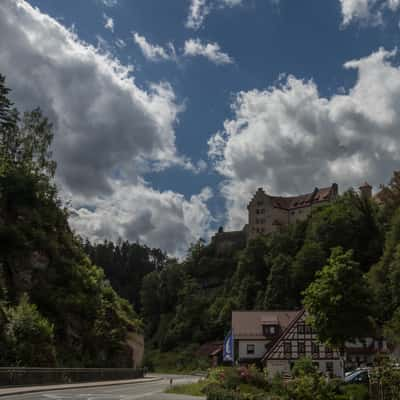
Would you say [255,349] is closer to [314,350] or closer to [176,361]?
[314,350]

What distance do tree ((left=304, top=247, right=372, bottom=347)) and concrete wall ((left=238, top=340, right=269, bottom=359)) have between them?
2662 centimetres

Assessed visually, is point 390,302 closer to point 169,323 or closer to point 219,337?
point 219,337

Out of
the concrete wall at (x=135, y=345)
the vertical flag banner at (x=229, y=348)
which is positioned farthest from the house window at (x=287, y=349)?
the concrete wall at (x=135, y=345)

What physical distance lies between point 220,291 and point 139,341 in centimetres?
8225

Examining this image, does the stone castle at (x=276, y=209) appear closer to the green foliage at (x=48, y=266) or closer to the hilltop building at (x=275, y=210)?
the hilltop building at (x=275, y=210)

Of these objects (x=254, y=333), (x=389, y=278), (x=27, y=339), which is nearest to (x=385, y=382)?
(x=27, y=339)

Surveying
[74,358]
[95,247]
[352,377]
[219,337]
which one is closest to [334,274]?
[352,377]

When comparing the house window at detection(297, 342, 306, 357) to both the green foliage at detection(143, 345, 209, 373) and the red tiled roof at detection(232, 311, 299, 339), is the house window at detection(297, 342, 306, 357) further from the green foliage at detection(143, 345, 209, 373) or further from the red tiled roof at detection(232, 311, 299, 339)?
the green foliage at detection(143, 345, 209, 373)

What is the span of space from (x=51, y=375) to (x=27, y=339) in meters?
3.05

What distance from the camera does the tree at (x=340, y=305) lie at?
38.7 metres

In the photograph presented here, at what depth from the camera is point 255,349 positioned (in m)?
65.7

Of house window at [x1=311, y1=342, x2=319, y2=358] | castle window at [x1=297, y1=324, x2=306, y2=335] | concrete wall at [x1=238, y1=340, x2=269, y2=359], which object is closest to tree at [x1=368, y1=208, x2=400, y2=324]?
house window at [x1=311, y1=342, x2=319, y2=358]

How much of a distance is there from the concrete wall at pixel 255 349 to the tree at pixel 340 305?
26.6 meters

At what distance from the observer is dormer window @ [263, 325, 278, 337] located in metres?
66.2
